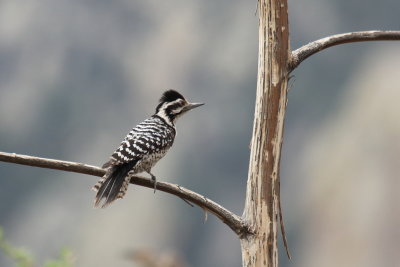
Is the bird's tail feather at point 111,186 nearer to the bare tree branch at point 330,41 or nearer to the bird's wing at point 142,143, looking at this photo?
the bird's wing at point 142,143

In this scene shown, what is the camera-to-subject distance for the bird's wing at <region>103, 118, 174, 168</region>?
620 cm

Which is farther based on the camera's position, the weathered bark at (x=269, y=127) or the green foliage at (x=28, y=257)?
the weathered bark at (x=269, y=127)

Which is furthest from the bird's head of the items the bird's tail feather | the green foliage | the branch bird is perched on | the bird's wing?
the green foliage

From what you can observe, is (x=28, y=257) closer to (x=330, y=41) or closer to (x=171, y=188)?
(x=171, y=188)

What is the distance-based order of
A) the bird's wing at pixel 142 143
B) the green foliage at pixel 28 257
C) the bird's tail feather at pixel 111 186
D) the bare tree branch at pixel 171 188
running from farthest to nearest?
the bird's wing at pixel 142 143 → the bird's tail feather at pixel 111 186 → the bare tree branch at pixel 171 188 → the green foliage at pixel 28 257

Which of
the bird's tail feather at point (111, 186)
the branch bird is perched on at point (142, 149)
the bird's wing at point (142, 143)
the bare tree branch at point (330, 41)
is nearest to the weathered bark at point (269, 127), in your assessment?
the bare tree branch at point (330, 41)

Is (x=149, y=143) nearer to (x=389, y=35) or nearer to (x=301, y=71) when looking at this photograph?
(x=389, y=35)

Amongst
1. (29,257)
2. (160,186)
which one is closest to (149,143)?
(160,186)

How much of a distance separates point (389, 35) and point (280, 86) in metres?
0.76

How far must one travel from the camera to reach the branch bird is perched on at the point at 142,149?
5871 millimetres

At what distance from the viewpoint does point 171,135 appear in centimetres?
721

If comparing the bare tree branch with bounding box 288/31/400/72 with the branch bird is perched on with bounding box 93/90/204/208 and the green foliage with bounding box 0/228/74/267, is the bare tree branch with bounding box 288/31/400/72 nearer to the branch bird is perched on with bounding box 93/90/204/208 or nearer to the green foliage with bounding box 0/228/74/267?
the branch bird is perched on with bounding box 93/90/204/208

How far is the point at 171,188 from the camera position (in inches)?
195

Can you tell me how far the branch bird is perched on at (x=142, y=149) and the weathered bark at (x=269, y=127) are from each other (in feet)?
1.91
